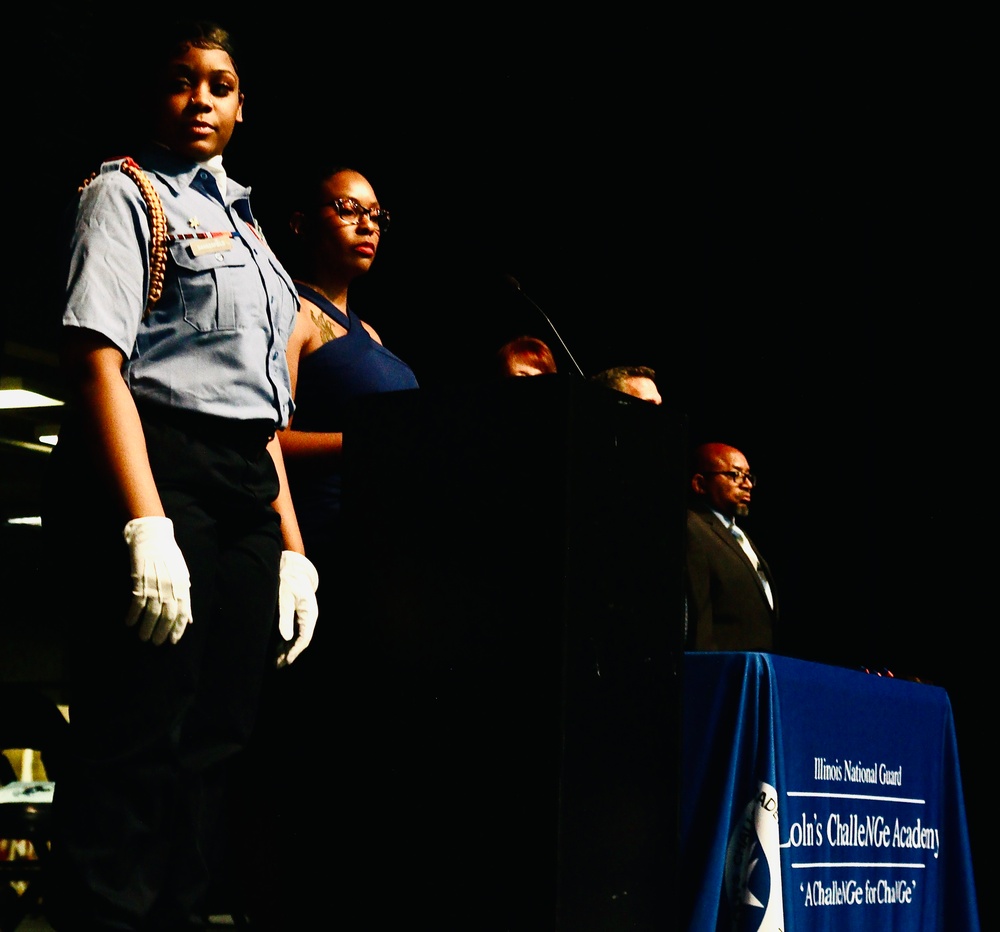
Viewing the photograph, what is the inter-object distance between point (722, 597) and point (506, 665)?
1.81m

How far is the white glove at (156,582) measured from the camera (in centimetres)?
110

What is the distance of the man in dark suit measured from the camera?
2926mm

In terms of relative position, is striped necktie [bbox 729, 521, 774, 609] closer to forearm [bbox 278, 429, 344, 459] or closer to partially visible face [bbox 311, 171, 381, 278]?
partially visible face [bbox 311, 171, 381, 278]

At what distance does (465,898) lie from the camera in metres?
1.22

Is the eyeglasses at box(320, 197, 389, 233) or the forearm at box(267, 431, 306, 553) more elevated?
the eyeglasses at box(320, 197, 389, 233)

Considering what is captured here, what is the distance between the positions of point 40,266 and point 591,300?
165 cm

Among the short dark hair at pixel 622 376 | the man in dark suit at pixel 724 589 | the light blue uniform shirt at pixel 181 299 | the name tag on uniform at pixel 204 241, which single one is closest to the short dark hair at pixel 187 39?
the light blue uniform shirt at pixel 181 299

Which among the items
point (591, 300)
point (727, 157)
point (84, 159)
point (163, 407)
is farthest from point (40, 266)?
point (163, 407)

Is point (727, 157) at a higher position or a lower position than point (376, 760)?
higher

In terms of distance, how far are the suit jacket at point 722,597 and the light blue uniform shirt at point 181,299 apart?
1761 mm

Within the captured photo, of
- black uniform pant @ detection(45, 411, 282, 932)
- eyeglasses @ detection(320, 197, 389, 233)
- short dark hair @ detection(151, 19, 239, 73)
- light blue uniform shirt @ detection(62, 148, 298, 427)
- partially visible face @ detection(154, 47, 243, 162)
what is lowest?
black uniform pant @ detection(45, 411, 282, 932)

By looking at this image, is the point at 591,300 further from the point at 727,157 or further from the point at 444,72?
the point at 444,72

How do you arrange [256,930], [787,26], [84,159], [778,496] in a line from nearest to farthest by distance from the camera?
[256,930] < [84,159] < [787,26] < [778,496]

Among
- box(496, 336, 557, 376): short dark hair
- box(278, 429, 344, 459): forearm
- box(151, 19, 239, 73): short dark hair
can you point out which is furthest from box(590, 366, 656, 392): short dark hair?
box(151, 19, 239, 73): short dark hair
